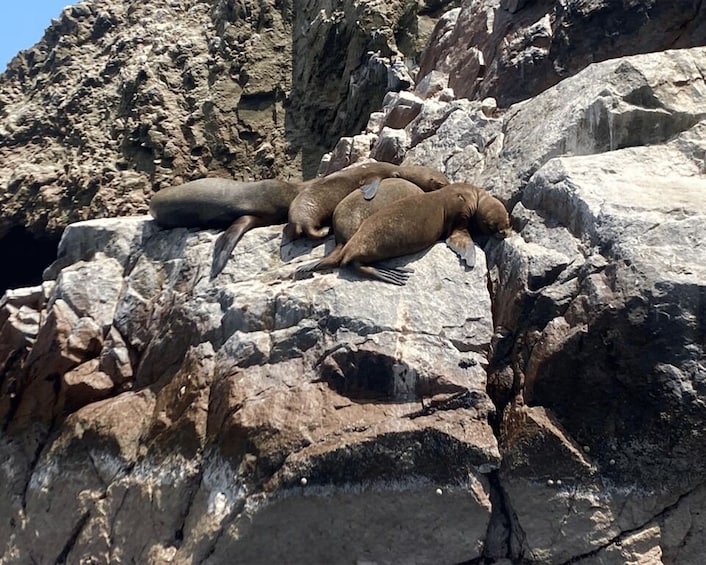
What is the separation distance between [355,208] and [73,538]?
321 cm

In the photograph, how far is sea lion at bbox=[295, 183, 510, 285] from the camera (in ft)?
18.3

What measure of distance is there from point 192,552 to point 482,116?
4784 millimetres

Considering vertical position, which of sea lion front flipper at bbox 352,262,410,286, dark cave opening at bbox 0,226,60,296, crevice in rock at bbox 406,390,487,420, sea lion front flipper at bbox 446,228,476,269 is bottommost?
dark cave opening at bbox 0,226,60,296

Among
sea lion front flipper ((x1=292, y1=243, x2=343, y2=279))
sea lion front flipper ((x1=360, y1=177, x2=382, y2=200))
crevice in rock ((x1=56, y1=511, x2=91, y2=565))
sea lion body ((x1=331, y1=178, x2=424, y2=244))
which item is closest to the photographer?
crevice in rock ((x1=56, y1=511, x2=91, y2=565))

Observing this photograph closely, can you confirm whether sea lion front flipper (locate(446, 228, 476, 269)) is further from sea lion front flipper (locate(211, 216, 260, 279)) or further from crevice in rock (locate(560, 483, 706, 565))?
crevice in rock (locate(560, 483, 706, 565))

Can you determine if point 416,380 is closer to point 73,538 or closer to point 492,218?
point 492,218

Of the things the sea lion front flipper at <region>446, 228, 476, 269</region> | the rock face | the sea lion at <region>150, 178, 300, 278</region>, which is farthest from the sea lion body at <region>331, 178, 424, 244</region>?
the rock face

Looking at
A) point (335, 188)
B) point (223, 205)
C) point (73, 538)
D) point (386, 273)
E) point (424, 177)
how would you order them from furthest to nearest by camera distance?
point (223, 205)
point (424, 177)
point (335, 188)
point (386, 273)
point (73, 538)

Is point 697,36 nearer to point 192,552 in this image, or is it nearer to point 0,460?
point 192,552

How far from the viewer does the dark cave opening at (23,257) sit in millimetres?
15672

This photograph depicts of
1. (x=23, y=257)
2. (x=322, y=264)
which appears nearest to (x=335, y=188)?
(x=322, y=264)

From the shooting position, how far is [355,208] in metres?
6.22

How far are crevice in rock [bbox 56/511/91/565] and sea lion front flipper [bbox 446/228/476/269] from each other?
3206 millimetres

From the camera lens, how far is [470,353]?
5074 mm
